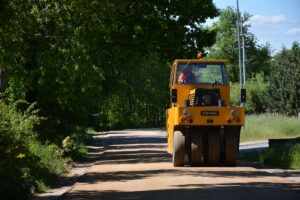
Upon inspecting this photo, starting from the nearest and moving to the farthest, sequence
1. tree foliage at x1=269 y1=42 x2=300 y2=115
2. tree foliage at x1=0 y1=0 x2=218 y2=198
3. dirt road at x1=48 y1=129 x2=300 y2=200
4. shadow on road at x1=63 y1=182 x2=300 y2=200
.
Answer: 1. shadow on road at x1=63 y1=182 x2=300 y2=200
2. dirt road at x1=48 y1=129 x2=300 y2=200
3. tree foliage at x1=0 y1=0 x2=218 y2=198
4. tree foliage at x1=269 y1=42 x2=300 y2=115

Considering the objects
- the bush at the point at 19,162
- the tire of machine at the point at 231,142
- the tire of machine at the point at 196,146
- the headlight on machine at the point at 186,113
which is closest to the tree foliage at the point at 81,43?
the bush at the point at 19,162

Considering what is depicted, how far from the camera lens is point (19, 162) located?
46.2ft

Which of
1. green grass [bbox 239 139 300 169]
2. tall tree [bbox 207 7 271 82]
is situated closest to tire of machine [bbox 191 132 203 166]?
green grass [bbox 239 139 300 169]

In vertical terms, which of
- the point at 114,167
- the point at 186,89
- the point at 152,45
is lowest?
the point at 114,167

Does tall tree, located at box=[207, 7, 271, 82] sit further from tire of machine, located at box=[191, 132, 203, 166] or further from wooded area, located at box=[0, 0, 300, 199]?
tire of machine, located at box=[191, 132, 203, 166]

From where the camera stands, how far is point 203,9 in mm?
30391

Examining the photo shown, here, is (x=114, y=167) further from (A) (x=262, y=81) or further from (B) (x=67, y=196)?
(A) (x=262, y=81)

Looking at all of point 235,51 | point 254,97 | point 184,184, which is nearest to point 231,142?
point 184,184

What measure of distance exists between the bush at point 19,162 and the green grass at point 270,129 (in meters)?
19.8

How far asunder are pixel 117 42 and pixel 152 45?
1619 mm

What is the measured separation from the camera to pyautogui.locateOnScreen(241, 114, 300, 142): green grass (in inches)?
1521

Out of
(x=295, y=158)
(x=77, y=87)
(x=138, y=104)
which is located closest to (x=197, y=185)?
(x=295, y=158)

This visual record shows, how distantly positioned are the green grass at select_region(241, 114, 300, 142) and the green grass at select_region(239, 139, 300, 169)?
13.6 meters

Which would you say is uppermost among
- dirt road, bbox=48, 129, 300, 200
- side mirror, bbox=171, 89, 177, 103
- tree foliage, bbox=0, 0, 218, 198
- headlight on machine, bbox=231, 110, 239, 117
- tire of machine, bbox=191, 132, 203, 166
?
tree foliage, bbox=0, 0, 218, 198
